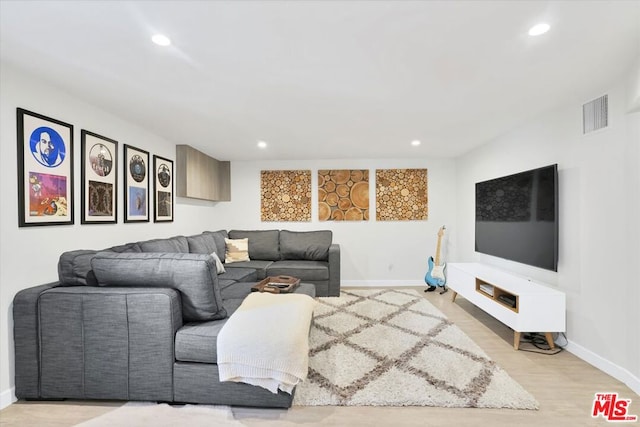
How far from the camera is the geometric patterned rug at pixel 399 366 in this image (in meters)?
2.07

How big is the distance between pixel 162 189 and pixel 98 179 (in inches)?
42.9

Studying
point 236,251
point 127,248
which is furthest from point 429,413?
point 236,251

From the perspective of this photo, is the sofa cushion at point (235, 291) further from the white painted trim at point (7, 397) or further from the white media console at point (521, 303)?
the white media console at point (521, 303)

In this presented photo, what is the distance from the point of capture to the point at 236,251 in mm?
4926

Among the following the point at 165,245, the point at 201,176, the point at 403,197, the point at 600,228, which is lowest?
the point at 165,245

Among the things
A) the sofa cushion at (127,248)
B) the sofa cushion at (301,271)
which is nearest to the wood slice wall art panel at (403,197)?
the sofa cushion at (301,271)

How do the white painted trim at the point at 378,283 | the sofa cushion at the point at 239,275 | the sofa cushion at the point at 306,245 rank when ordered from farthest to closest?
1. the white painted trim at the point at 378,283
2. the sofa cushion at the point at 306,245
3. the sofa cushion at the point at 239,275

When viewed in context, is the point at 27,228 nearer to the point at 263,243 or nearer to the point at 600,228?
the point at 263,243

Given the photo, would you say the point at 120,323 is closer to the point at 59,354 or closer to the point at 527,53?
the point at 59,354

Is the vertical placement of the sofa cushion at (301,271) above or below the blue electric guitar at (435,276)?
above

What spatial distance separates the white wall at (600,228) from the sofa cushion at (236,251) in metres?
3.85

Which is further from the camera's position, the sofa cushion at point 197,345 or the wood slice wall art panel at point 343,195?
the wood slice wall art panel at point 343,195

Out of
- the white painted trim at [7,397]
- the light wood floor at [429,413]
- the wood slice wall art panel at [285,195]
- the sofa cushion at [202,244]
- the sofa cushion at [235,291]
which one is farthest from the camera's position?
the wood slice wall art panel at [285,195]

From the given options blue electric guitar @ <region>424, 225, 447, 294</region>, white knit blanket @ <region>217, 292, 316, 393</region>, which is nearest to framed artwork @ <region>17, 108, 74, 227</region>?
white knit blanket @ <region>217, 292, 316, 393</region>
